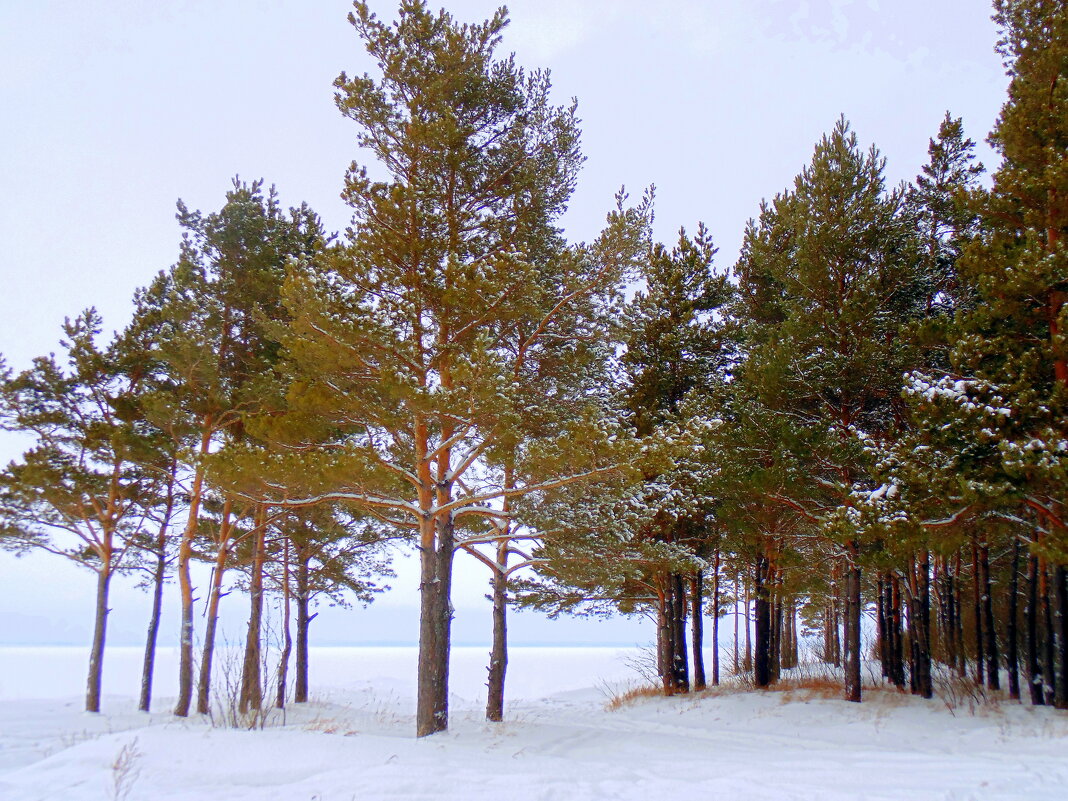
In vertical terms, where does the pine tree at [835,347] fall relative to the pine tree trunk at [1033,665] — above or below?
above

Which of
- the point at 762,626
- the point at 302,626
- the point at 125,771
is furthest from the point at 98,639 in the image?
the point at 762,626

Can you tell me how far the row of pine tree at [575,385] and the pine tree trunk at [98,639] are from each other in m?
0.08

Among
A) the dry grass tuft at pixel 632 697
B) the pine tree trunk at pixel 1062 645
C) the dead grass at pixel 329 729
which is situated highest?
the pine tree trunk at pixel 1062 645

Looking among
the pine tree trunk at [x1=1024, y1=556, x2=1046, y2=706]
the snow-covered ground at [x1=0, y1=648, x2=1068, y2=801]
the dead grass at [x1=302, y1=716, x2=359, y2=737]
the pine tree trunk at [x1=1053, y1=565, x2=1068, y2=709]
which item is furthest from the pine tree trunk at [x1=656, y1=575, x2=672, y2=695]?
the dead grass at [x1=302, y1=716, x2=359, y2=737]

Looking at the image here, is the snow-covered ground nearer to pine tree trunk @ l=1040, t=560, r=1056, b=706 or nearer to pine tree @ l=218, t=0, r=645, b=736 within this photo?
pine tree trunk @ l=1040, t=560, r=1056, b=706

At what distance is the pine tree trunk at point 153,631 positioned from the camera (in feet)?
55.5

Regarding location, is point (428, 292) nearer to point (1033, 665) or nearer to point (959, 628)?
point (1033, 665)

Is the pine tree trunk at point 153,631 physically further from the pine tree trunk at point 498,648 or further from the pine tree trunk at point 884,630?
the pine tree trunk at point 884,630

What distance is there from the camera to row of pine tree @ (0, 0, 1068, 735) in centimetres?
976

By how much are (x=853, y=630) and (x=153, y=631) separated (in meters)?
16.8

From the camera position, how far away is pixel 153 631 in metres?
17.5

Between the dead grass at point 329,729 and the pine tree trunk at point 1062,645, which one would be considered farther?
the pine tree trunk at point 1062,645

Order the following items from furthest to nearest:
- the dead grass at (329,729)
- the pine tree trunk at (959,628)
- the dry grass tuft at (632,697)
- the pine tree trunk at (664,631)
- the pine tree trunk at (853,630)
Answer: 1. the pine tree trunk at (664,631)
2. the dry grass tuft at (632,697)
3. the pine tree trunk at (959,628)
4. the pine tree trunk at (853,630)
5. the dead grass at (329,729)

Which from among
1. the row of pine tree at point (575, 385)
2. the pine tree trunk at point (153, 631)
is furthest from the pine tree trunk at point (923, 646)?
the pine tree trunk at point (153, 631)
